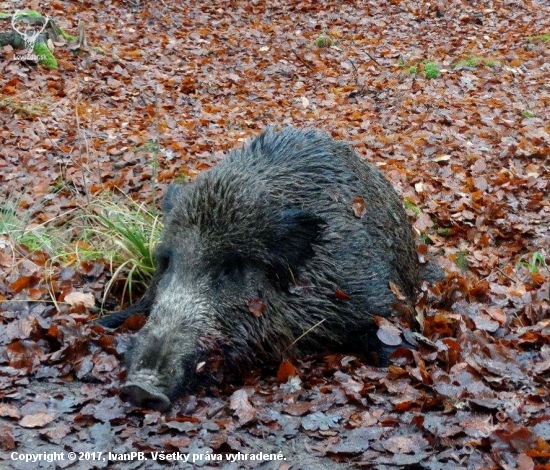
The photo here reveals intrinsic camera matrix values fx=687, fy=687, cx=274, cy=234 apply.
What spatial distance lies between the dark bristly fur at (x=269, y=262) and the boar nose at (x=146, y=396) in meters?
0.22

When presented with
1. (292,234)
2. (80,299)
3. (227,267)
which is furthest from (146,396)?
(80,299)

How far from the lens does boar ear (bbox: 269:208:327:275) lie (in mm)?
4844

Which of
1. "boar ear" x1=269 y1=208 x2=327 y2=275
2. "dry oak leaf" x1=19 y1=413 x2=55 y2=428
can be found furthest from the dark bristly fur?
"dry oak leaf" x1=19 y1=413 x2=55 y2=428

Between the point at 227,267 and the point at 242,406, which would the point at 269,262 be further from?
the point at 242,406

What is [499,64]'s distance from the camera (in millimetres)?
14055

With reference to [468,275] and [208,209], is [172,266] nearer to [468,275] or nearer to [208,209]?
[208,209]

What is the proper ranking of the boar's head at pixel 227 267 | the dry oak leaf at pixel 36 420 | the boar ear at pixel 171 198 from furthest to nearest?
the boar ear at pixel 171 198 < the boar's head at pixel 227 267 < the dry oak leaf at pixel 36 420

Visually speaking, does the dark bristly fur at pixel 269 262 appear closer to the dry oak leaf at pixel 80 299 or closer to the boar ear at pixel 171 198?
the boar ear at pixel 171 198

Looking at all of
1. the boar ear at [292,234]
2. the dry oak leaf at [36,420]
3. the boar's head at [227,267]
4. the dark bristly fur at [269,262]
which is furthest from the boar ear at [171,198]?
the dry oak leaf at [36,420]

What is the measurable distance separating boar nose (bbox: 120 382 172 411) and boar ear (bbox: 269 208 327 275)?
137 cm

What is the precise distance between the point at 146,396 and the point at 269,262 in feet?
4.55

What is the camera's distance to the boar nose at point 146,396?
3854 millimetres

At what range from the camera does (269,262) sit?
4848 mm

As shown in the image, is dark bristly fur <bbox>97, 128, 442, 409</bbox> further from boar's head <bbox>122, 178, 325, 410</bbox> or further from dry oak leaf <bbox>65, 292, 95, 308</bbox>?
dry oak leaf <bbox>65, 292, 95, 308</bbox>
